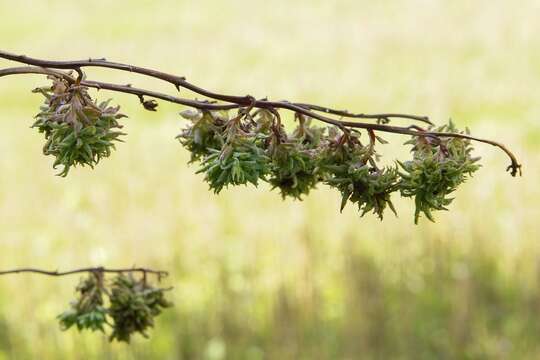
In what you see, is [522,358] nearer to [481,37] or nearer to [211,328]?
[211,328]

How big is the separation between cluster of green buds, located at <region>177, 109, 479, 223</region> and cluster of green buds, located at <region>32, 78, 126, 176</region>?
4.2 inches

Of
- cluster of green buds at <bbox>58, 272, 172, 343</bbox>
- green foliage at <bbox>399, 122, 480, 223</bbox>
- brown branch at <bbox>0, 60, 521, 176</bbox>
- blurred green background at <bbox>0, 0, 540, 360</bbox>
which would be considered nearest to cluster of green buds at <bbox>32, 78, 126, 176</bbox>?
brown branch at <bbox>0, 60, 521, 176</bbox>

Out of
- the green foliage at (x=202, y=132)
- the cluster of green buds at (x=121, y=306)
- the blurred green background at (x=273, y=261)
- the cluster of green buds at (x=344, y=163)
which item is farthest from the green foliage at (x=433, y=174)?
the blurred green background at (x=273, y=261)

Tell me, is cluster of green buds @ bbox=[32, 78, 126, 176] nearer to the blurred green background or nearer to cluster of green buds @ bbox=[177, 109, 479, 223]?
cluster of green buds @ bbox=[177, 109, 479, 223]

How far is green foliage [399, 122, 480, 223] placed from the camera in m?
0.93

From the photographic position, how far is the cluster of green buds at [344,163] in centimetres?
92

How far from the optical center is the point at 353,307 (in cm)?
412

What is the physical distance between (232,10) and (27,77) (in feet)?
11.5

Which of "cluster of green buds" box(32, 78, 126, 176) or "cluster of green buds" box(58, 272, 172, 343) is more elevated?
"cluster of green buds" box(32, 78, 126, 176)

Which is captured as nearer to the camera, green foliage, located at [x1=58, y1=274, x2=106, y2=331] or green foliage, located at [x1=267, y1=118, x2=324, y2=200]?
green foliage, located at [x1=267, y1=118, x2=324, y2=200]

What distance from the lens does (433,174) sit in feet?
3.05

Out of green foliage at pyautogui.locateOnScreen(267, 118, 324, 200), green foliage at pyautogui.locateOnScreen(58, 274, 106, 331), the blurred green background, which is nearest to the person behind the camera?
green foliage at pyautogui.locateOnScreen(267, 118, 324, 200)

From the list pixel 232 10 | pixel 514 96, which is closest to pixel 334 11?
pixel 232 10

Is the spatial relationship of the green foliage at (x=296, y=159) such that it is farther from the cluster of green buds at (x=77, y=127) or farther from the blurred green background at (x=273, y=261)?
the blurred green background at (x=273, y=261)
